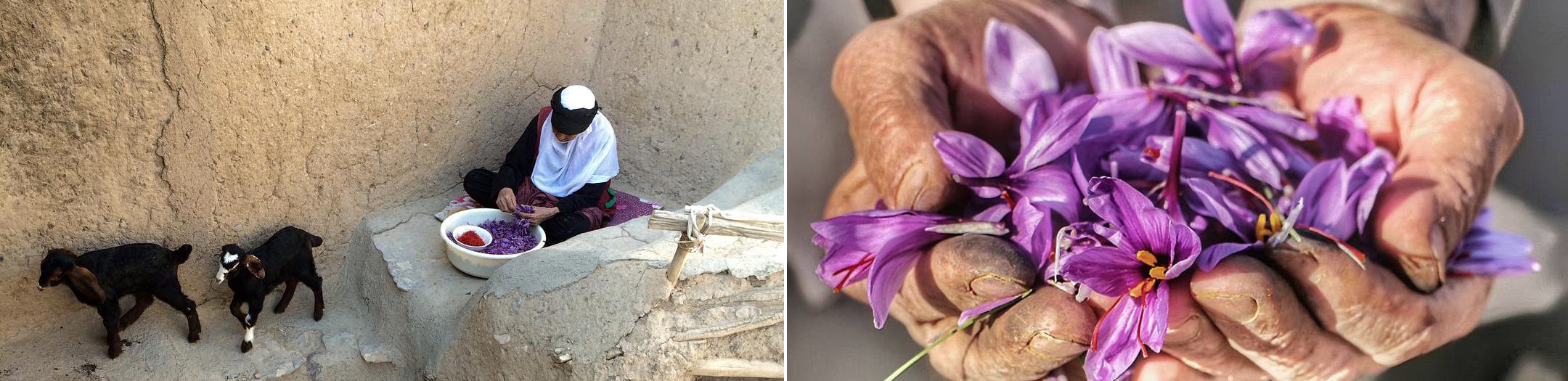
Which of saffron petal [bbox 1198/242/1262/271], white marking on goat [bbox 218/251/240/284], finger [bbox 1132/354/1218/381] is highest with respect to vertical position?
saffron petal [bbox 1198/242/1262/271]

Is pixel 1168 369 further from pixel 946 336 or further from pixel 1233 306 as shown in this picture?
pixel 946 336

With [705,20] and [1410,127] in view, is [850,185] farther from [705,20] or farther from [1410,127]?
[705,20]

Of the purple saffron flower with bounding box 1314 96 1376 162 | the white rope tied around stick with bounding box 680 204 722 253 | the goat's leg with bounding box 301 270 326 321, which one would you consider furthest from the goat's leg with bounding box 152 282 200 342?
the purple saffron flower with bounding box 1314 96 1376 162

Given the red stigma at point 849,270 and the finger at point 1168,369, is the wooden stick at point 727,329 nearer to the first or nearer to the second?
the red stigma at point 849,270

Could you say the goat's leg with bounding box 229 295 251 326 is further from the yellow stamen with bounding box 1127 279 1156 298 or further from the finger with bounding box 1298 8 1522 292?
the finger with bounding box 1298 8 1522 292

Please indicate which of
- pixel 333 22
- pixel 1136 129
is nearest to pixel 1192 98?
pixel 1136 129

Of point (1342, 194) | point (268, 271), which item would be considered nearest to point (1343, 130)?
point (1342, 194)
